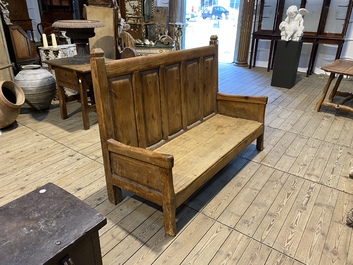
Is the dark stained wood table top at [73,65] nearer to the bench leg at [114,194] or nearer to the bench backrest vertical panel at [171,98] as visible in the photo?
the bench backrest vertical panel at [171,98]

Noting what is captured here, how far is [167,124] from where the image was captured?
2.07 m

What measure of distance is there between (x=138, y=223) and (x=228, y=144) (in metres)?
0.86

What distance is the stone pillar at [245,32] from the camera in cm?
616

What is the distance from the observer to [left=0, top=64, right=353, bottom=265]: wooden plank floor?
159cm

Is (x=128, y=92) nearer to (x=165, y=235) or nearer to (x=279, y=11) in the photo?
(x=165, y=235)

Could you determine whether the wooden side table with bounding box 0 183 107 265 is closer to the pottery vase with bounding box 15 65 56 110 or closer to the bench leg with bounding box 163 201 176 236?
the bench leg with bounding box 163 201 176 236

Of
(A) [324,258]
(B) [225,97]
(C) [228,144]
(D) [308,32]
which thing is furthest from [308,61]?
(A) [324,258]

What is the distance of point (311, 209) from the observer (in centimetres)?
193

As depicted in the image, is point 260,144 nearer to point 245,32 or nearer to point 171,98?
point 171,98

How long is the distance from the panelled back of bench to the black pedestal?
286 cm

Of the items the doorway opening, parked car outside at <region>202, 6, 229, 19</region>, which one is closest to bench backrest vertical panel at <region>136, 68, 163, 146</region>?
the doorway opening

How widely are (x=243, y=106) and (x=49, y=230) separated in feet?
6.43

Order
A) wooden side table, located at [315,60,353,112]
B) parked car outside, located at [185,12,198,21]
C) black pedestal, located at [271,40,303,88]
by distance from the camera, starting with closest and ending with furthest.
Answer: wooden side table, located at [315,60,353,112]
black pedestal, located at [271,40,303,88]
parked car outside, located at [185,12,198,21]

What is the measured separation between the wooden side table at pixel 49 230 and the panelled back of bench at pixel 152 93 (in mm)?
644
